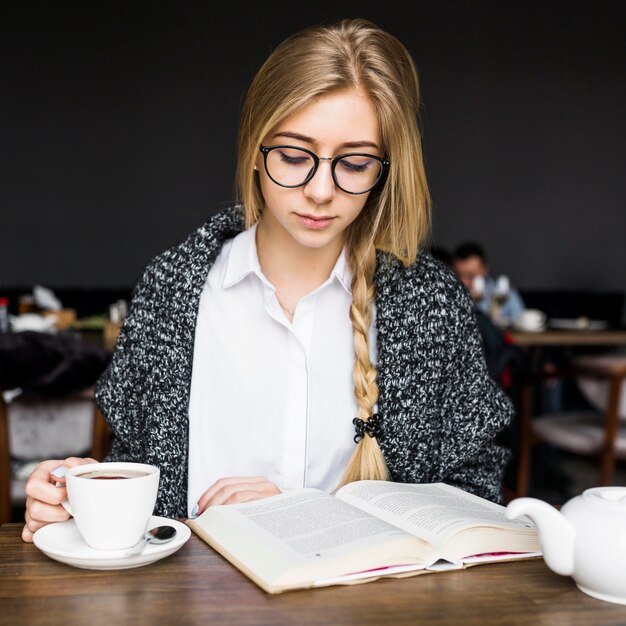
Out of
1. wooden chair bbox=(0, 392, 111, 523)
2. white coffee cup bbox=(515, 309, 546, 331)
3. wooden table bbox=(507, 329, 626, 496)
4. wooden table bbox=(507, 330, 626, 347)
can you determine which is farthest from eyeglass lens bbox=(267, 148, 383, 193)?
white coffee cup bbox=(515, 309, 546, 331)

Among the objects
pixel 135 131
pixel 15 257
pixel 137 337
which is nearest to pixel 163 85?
pixel 135 131

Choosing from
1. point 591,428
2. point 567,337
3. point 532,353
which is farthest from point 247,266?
point 532,353

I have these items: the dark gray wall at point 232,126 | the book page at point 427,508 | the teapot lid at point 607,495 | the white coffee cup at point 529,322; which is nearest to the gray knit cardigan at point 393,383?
the book page at point 427,508

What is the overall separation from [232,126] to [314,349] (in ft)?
17.5

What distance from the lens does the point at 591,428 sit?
118 inches

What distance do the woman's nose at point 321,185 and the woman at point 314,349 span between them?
73 millimetres

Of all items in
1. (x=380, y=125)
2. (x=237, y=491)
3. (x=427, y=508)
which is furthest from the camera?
(x=380, y=125)

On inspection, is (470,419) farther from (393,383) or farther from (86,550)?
(86,550)

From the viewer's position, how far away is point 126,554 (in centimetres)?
78

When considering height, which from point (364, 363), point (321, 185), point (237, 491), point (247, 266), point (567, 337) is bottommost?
point (567, 337)

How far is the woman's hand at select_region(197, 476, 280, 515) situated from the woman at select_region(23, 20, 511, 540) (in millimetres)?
121

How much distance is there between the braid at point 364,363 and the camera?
1184mm

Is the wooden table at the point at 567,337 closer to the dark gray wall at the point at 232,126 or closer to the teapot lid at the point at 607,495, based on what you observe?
the dark gray wall at the point at 232,126

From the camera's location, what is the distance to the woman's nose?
1.07 meters
